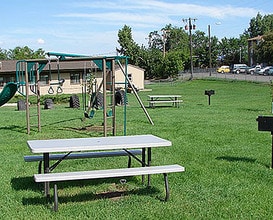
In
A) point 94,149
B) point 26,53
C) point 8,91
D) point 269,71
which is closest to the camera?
point 94,149

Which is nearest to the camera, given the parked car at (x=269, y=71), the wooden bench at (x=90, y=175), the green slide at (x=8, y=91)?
the wooden bench at (x=90, y=175)

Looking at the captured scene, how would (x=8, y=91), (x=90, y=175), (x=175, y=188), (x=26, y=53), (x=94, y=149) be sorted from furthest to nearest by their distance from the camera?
(x=26, y=53)
(x=8, y=91)
(x=175, y=188)
(x=94, y=149)
(x=90, y=175)

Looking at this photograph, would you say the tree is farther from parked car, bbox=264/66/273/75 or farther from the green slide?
the green slide

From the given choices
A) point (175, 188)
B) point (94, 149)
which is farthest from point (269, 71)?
point (94, 149)

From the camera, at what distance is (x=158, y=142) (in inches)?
225

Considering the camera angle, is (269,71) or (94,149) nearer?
(94,149)

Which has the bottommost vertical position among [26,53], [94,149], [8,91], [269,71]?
[94,149]

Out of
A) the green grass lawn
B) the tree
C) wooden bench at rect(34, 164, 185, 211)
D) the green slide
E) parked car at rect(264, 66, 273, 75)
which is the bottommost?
the green grass lawn

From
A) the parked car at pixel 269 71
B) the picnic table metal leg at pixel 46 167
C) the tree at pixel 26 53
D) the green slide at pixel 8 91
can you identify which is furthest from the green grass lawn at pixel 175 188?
the tree at pixel 26 53

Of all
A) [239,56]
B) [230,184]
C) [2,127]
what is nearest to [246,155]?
[230,184]

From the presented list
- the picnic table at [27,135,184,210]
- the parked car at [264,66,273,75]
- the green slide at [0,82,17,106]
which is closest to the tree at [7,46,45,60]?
the parked car at [264,66,273,75]

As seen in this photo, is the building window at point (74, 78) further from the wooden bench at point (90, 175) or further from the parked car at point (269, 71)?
the wooden bench at point (90, 175)

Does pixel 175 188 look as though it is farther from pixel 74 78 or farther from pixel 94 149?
pixel 74 78

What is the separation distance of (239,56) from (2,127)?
9625cm
